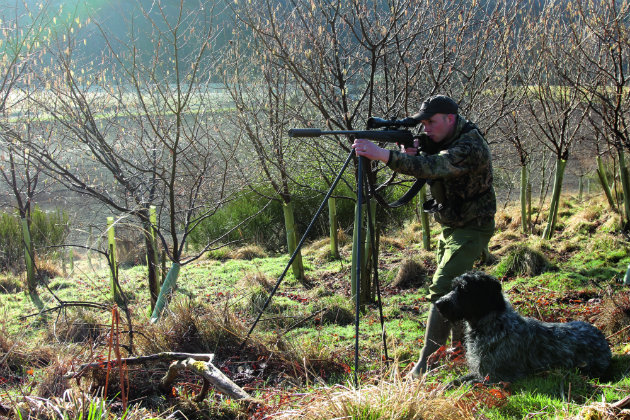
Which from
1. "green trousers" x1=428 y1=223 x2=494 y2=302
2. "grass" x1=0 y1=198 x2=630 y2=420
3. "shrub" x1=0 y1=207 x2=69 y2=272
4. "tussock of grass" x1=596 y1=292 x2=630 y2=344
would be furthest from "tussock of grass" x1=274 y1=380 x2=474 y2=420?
"shrub" x1=0 y1=207 x2=69 y2=272

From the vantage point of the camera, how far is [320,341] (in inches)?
210

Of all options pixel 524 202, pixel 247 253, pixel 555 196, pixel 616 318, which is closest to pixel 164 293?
pixel 616 318

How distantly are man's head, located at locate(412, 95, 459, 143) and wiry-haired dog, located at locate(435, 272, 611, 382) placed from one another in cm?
112

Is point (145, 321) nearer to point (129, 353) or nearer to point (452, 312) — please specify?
point (129, 353)

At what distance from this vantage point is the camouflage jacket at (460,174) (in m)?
3.98

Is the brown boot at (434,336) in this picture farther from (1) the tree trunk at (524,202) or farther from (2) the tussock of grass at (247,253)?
(2) the tussock of grass at (247,253)

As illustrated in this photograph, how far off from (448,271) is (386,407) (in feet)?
5.45

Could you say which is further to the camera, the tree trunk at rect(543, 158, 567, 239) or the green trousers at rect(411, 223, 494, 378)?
the tree trunk at rect(543, 158, 567, 239)

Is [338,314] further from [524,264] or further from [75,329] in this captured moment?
[75,329]

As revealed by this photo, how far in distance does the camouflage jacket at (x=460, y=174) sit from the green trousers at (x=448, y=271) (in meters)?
0.09

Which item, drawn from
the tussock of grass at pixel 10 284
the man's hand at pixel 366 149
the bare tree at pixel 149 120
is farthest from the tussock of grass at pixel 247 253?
the man's hand at pixel 366 149

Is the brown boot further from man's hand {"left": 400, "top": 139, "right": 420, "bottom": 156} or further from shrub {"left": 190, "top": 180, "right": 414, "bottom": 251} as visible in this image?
shrub {"left": 190, "top": 180, "right": 414, "bottom": 251}

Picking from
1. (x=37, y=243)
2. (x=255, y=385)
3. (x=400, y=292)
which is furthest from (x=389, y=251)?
(x=37, y=243)

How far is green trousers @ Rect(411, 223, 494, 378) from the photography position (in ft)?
14.0
